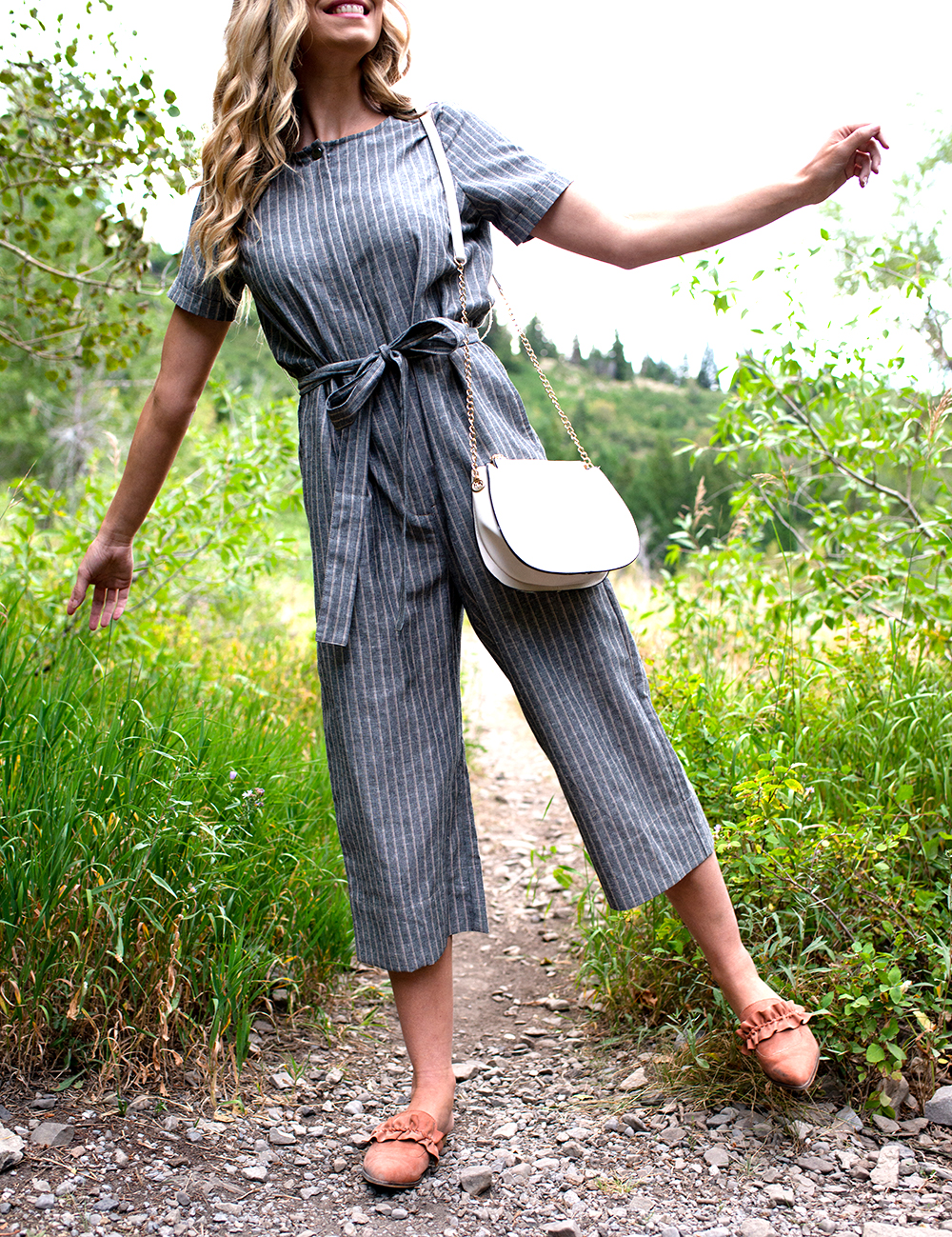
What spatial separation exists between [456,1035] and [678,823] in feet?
2.79

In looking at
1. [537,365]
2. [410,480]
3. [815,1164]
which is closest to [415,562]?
[410,480]

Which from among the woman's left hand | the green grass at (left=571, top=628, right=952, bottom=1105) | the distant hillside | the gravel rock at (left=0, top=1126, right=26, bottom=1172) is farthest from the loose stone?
the distant hillside

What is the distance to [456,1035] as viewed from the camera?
210 centimetres

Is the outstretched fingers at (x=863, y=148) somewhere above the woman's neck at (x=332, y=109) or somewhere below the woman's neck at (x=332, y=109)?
below

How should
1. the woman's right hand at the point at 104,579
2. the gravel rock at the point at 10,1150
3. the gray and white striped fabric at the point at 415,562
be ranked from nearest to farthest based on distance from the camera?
1. the gravel rock at the point at 10,1150
2. the gray and white striped fabric at the point at 415,562
3. the woman's right hand at the point at 104,579

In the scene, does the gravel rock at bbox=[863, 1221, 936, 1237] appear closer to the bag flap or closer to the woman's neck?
the bag flap

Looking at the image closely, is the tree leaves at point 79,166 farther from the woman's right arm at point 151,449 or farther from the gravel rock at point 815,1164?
the gravel rock at point 815,1164

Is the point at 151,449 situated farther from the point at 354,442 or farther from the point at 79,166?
the point at 79,166

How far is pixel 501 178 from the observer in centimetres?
158

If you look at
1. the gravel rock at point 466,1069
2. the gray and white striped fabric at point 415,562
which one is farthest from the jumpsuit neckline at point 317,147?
the gravel rock at point 466,1069

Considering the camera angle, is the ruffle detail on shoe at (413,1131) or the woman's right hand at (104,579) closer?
the ruffle detail on shoe at (413,1131)

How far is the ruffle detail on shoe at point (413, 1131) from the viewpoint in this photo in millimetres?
1541

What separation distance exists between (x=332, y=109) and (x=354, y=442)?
1.93 ft


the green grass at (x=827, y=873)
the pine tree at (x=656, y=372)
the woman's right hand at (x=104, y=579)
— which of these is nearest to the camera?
the green grass at (x=827, y=873)
